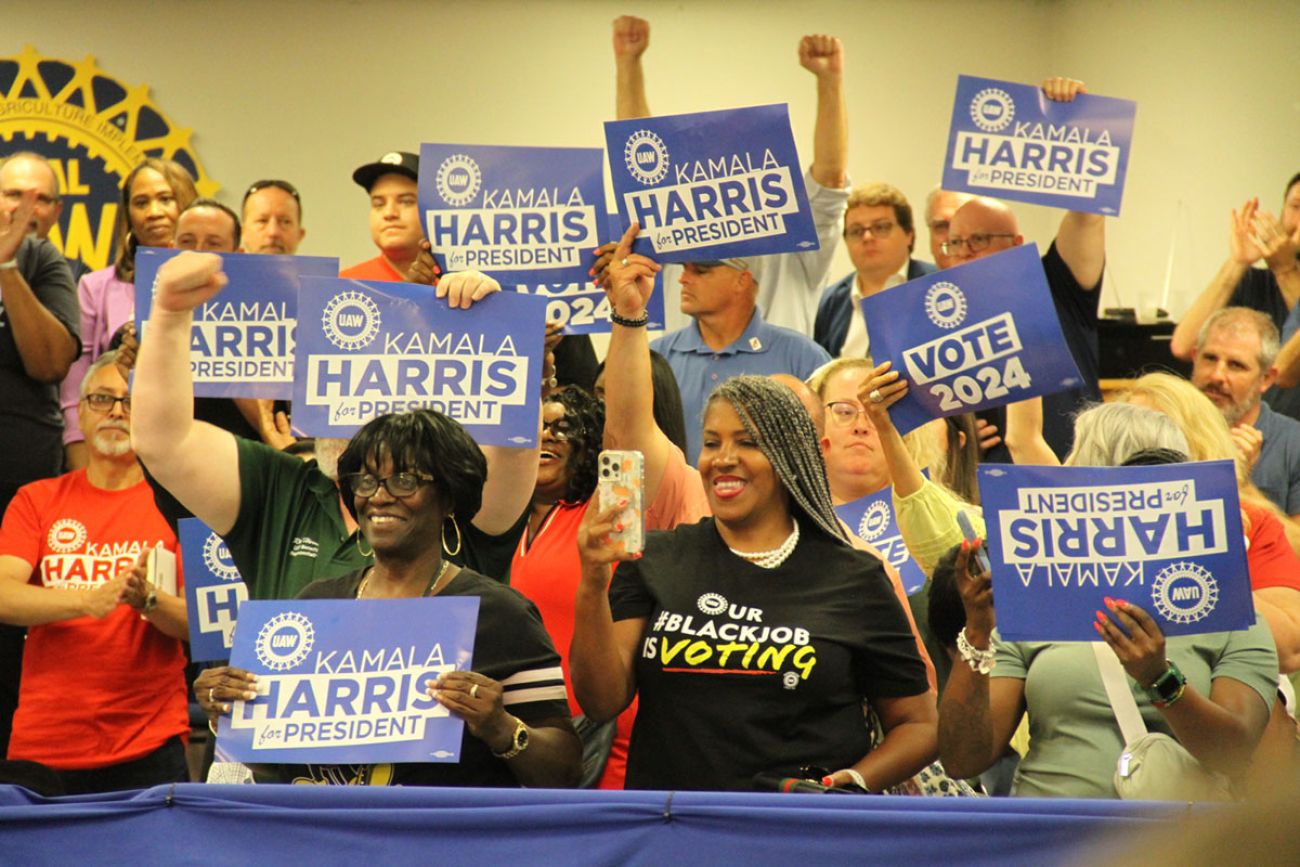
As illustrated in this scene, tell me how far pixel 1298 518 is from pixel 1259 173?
3294 mm

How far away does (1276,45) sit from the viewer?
24.7 feet

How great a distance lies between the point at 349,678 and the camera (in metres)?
2.82

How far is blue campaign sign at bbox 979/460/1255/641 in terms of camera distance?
Result: 293 cm

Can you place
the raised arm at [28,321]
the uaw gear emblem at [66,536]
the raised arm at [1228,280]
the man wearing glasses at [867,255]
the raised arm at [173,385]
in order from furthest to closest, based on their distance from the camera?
the raised arm at [1228,280]
the man wearing glasses at [867,255]
the raised arm at [28,321]
the uaw gear emblem at [66,536]
the raised arm at [173,385]

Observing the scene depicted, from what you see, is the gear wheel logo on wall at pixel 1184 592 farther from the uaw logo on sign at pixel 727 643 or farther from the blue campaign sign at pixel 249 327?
the blue campaign sign at pixel 249 327

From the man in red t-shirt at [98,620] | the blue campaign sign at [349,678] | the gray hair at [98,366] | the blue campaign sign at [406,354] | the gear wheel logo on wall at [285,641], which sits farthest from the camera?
the gray hair at [98,366]

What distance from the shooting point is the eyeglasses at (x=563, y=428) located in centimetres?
376

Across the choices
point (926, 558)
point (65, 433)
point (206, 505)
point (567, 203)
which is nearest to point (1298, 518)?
point (926, 558)

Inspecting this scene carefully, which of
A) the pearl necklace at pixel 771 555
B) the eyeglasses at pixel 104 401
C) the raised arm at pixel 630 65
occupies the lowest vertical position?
the pearl necklace at pixel 771 555

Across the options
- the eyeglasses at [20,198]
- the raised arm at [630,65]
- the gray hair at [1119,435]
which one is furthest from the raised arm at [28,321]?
the gray hair at [1119,435]

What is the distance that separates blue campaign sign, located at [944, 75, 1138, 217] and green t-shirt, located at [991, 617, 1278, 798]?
199 centimetres

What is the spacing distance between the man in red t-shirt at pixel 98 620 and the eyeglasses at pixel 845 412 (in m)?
1.75

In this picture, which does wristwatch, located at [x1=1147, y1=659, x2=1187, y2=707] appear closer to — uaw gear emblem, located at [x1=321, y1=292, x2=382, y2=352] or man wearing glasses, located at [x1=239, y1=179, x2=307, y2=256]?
uaw gear emblem, located at [x1=321, y1=292, x2=382, y2=352]

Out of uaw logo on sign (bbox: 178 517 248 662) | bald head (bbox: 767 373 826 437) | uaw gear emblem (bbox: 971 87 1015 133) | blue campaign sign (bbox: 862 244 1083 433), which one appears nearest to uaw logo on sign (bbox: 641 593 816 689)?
bald head (bbox: 767 373 826 437)
